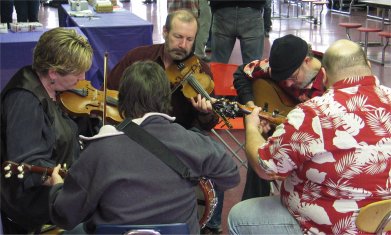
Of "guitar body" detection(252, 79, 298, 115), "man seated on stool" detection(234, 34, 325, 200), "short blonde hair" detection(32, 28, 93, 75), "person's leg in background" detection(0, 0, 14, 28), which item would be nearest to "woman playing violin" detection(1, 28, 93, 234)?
"short blonde hair" detection(32, 28, 93, 75)

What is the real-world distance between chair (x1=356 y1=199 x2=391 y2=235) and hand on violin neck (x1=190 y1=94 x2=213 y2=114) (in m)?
1.00

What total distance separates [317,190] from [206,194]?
41 cm

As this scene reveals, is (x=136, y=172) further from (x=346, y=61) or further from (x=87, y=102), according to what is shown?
(x=87, y=102)

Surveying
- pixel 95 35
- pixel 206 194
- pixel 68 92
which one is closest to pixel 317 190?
pixel 206 194

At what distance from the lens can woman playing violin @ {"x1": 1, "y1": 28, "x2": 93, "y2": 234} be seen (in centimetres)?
195

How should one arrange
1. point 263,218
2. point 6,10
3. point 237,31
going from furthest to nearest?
1. point 6,10
2. point 237,31
3. point 263,218

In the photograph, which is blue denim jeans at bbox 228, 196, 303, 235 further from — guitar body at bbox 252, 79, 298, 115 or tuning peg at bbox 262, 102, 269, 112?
guitar body at bbox 252, 79, 298, 115

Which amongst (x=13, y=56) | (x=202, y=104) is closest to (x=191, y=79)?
(x=202, y=104)

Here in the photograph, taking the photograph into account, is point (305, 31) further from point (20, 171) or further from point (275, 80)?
point (20, 171)

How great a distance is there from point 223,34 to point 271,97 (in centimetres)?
189

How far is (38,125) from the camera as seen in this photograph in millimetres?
1979

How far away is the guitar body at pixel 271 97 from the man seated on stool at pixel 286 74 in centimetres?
2

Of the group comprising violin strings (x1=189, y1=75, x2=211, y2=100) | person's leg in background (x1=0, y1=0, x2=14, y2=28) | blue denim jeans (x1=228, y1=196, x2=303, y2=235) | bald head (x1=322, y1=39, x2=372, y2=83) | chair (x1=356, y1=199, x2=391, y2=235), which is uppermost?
bald head (x1=322, y1=39, x2=372, y2=83)

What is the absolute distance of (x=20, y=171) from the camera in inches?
72.6
